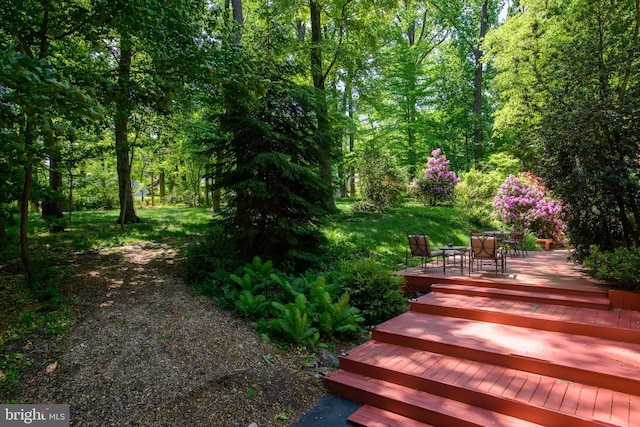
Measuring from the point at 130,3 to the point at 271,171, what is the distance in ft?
11.9

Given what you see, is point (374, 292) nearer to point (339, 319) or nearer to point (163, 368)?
point (339, 319)

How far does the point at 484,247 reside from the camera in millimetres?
6734

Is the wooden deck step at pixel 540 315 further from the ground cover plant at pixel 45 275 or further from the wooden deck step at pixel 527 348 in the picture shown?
the ground cover plant at pixel 45 275

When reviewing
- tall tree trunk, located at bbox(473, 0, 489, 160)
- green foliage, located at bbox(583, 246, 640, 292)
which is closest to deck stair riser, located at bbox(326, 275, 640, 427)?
green foliage, located at bbox(583, 246, 640, 292)

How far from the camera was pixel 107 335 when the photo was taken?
4.42 meters

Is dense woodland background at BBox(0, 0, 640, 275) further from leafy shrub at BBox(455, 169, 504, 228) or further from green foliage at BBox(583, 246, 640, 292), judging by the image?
leafy shrub at BBox(455, 169, 504, 228)

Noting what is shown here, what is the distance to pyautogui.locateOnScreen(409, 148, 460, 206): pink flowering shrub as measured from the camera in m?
16.1

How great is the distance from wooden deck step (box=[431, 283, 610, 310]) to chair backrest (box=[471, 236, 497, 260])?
72cm

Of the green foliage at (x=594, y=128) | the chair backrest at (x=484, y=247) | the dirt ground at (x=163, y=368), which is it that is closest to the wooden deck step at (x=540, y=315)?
the chair backrest at (x=484, y=247)

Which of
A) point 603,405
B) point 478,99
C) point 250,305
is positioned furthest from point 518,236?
point 478,99

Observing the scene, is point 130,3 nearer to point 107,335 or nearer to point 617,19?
point 107,335

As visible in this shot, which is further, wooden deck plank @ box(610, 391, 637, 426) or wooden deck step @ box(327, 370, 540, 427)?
wooden deck step @ box(327, 370, 540, 427)

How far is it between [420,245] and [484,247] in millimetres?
1223

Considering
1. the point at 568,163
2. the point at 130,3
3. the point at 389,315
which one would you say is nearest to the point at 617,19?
the point at 568,163
